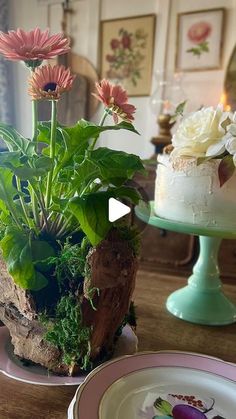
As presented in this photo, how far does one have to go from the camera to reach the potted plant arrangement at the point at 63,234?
1.16ft

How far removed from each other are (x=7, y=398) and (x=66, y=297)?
0.44 feet

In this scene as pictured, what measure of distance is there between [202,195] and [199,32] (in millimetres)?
1567

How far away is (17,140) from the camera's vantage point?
1.28ft

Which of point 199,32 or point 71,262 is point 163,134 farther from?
point 71,262

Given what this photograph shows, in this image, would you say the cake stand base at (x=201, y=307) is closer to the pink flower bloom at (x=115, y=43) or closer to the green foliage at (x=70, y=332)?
the green foliage at (x=70, y=332)

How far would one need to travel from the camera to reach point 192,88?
6.34ft

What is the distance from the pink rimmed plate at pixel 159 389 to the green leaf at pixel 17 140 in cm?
25

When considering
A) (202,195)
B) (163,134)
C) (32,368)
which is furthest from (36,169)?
(163,134)

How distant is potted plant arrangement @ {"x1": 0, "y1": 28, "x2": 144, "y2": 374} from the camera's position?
0.35 meters

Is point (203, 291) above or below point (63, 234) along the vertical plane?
below

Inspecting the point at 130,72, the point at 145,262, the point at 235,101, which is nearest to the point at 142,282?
the point at 145,262

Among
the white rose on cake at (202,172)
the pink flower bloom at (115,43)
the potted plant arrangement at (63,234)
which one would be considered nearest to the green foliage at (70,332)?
the potted plant arrangement at (63,234)

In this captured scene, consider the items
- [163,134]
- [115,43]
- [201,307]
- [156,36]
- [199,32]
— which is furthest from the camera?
[115,43]

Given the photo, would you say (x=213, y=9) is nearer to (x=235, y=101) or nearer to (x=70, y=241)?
(x=235, y=101)
